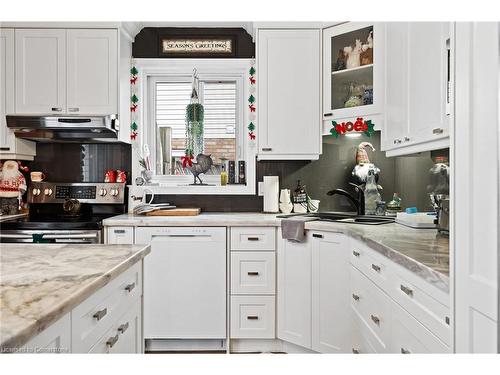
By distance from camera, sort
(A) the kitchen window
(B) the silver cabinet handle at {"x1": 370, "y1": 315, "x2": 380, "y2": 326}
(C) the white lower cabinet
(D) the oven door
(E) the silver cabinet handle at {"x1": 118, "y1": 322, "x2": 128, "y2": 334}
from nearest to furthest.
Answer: (C) the white lower cabinet
(E) the silver cabinet handle at {"x1": 118, "y1": 322, "x2": 128, "y2": 334}
(B) the silver cabinet handle at {"x1": 370, "y1": 315, "x2": 380, "y2": 326}
(D) the oven door
(A) the kitchen window

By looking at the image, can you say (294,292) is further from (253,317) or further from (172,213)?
(172,213)

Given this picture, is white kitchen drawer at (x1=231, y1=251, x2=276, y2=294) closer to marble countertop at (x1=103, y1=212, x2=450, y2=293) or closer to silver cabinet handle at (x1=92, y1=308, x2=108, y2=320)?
marble countertop at (x1=103, y1=212, x2=450, y2=293)

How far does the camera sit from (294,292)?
2936mm

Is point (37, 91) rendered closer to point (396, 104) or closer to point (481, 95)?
point (396, 104)

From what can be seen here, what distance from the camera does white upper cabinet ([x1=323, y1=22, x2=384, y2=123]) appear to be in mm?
2967

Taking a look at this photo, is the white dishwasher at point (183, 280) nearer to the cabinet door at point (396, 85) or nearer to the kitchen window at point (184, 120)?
the kitchen window at point (184, 120)

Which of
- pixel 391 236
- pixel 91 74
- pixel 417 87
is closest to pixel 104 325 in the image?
pixel 391 236

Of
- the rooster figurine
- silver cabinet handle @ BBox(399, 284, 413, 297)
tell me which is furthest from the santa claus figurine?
silver cabinet handle @ BBox(399, 284, 413, 297)

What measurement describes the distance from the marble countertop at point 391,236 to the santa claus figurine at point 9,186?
0.96 m

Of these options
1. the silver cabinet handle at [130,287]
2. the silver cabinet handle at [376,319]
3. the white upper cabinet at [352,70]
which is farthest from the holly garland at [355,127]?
the silver cabinet handle at [130,287]

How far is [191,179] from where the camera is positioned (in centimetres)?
375

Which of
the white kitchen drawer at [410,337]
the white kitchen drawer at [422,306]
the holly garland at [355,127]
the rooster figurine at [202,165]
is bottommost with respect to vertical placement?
the white kitchen drawer at [410,337]

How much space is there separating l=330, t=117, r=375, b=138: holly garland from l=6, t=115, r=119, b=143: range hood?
1.60m

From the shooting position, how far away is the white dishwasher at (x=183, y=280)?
118 inches
